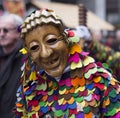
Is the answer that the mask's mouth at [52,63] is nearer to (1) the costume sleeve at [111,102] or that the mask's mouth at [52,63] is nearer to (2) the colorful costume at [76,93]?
(2) the colorful costume at [76,93]

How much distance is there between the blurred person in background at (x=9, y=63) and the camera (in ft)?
14.3

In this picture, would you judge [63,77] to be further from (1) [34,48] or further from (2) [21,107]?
(2) [21,107]

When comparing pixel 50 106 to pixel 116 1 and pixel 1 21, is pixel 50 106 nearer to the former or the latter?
pixel 1 21

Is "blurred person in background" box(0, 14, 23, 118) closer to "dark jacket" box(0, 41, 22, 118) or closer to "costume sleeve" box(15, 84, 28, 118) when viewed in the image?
"dark jacket" box(0, 41, 22, 118)

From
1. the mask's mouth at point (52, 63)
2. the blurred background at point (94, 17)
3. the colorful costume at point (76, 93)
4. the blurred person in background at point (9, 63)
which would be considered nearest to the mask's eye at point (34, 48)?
the mask's mouth at point (52, 63)

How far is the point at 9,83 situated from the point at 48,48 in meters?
1.54

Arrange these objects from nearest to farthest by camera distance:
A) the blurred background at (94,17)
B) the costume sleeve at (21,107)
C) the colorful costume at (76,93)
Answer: the colorful costume at (76,93) → the costume sleeve at (21,107) → the blurred background at (94,17)

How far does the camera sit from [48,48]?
296 cm

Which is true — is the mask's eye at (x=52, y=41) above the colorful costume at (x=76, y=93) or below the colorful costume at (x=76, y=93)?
above

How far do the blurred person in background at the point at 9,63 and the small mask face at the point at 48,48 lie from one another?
1175 mm

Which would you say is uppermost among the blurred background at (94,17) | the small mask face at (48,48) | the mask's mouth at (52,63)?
the small mask face at (48,48)

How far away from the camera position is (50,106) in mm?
3000

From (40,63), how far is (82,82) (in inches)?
11.2

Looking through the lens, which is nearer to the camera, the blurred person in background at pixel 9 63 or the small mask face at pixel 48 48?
the small mask face at pixel 48 48
